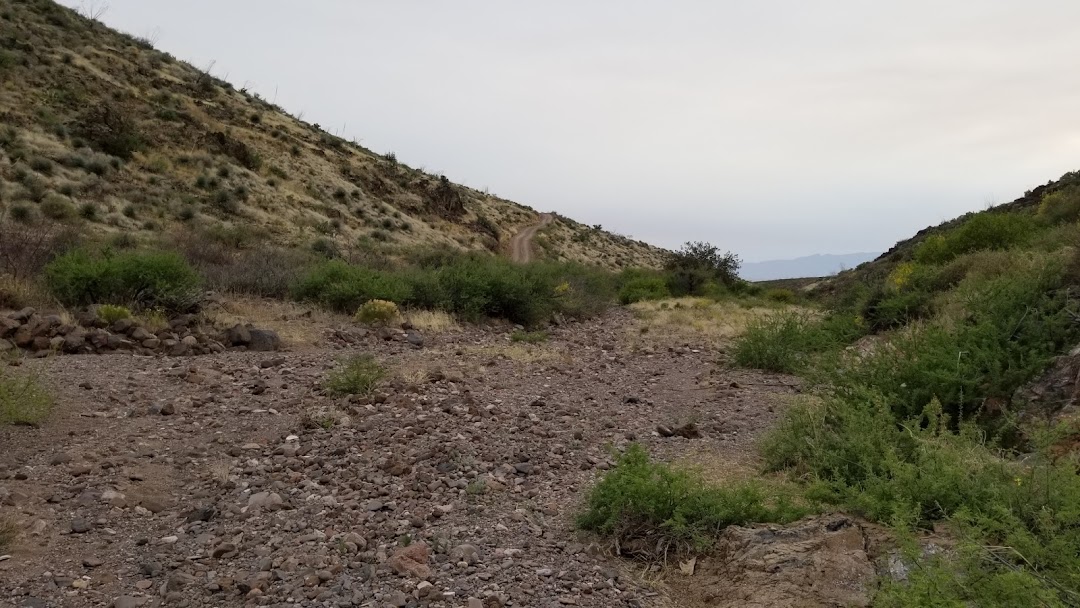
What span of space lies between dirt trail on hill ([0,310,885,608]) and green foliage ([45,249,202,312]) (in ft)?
7.78

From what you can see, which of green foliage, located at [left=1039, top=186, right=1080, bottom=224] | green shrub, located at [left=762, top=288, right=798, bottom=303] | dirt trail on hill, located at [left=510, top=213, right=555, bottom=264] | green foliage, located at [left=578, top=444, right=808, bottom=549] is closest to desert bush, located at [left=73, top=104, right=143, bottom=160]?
dirt trail on hill, located at [left=510, top=213, right=555, bottom=264]

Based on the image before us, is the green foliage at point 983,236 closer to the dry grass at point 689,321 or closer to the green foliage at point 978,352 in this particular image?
the dry grass at point 689,321

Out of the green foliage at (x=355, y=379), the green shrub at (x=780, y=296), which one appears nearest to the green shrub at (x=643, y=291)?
the green shrub at (x=780, y=296)

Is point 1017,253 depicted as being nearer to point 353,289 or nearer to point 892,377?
point 892,377

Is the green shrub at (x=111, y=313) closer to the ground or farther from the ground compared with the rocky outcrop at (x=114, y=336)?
farther from the ground

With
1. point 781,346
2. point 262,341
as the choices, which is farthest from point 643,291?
point 262,341

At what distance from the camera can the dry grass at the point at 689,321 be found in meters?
13.5

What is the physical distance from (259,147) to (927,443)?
110ft

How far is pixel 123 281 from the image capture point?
384 inches

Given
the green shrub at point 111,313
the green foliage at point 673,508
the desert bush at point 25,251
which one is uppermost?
the green foliage at point 673,508

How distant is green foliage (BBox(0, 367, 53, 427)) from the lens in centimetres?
515

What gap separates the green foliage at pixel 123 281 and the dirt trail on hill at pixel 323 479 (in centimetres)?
237

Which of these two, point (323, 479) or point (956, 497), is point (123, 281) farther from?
point (956, 497)

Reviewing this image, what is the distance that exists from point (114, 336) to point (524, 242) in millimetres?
33057
